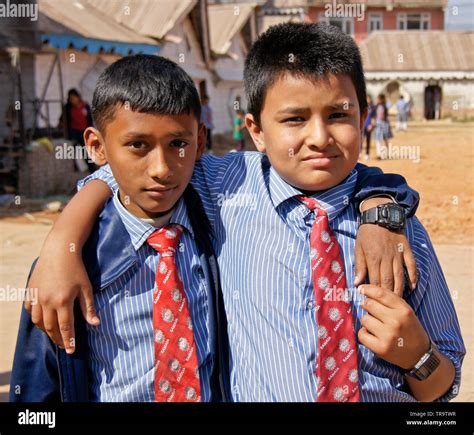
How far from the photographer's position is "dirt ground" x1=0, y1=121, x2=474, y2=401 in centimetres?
506

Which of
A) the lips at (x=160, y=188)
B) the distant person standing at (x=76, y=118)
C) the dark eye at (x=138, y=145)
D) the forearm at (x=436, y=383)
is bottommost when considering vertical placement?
the forearm at (x=436, y=383)

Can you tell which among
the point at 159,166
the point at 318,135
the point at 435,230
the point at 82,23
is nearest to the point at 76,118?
the point at 82,23

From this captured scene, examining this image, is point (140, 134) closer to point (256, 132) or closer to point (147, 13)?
point (256, 132)

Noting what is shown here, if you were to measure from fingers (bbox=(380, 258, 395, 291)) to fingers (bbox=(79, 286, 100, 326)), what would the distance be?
2.18 ft

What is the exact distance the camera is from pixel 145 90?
187cm

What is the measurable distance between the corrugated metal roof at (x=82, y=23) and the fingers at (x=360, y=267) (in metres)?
10.7

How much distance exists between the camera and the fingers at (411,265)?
5.68ft

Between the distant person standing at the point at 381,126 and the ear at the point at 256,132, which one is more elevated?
the distant person standing at the point at 381,126

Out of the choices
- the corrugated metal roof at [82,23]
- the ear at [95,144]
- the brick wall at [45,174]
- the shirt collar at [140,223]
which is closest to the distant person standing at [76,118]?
the brick wall at [45,174]

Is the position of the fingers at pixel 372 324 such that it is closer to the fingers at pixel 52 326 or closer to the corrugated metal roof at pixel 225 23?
the fingers at pixel 52 326

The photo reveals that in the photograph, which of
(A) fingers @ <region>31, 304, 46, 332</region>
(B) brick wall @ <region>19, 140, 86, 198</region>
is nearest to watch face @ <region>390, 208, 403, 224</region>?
(A) fingers @ <region>31, 304, 46, 332</region>

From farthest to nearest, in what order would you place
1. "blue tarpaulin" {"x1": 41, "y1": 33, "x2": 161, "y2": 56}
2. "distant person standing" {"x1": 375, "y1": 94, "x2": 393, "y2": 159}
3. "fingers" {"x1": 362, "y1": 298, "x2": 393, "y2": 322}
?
"distant person standing" {"x1": 375, "y1": 94, "x2": 393, "y2": 159} < "blue tarpaulin" {"x1": 41, "y1": 33, "x2": 161, "y2": 56} < "fingers" {"x1": 362, "y1": 298, "x2": 393, "y2": 322}

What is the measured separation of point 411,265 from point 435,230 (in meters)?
7.63

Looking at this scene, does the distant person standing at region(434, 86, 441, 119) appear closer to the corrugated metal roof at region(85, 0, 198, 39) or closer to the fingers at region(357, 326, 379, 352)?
the corrugated metal roof at region(85, 0, 198, 39)
